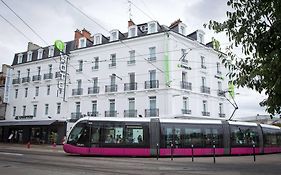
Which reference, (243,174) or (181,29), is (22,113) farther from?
(243,174)

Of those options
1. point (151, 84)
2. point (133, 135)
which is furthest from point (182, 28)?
point (133, 135)

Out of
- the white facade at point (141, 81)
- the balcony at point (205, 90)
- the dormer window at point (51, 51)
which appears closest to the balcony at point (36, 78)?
the white facade at point (141, 81)

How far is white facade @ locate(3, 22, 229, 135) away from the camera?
29453 mm

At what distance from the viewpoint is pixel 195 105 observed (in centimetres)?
3098

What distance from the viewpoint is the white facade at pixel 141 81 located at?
→ 29.5 meters

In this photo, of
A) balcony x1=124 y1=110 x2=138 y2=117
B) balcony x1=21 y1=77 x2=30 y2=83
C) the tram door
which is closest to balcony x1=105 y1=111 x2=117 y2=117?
balcony x1=124 y1=110 x2=138 y2=117

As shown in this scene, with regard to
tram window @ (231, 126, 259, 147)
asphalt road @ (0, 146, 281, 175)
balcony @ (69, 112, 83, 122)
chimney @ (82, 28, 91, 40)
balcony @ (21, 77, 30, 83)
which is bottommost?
asphalt road @ (0, 146, 281, 175)

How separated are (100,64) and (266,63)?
2947 cm

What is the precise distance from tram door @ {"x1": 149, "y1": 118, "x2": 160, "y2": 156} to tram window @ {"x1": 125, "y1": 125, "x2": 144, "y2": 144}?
25.5 inches

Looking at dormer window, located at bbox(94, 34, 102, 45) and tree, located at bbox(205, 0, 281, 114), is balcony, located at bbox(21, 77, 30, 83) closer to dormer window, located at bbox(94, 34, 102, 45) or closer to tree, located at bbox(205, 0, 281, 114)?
dormer window, located at bbox(94, 34, 102, 45)

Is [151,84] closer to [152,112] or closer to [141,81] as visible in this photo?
[141,81]

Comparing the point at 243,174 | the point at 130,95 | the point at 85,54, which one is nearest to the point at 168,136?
the point at 243,174

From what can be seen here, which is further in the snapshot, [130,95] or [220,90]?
[220,90]

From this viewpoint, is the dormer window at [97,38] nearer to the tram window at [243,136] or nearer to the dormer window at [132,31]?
the dormer window at [132,31]
